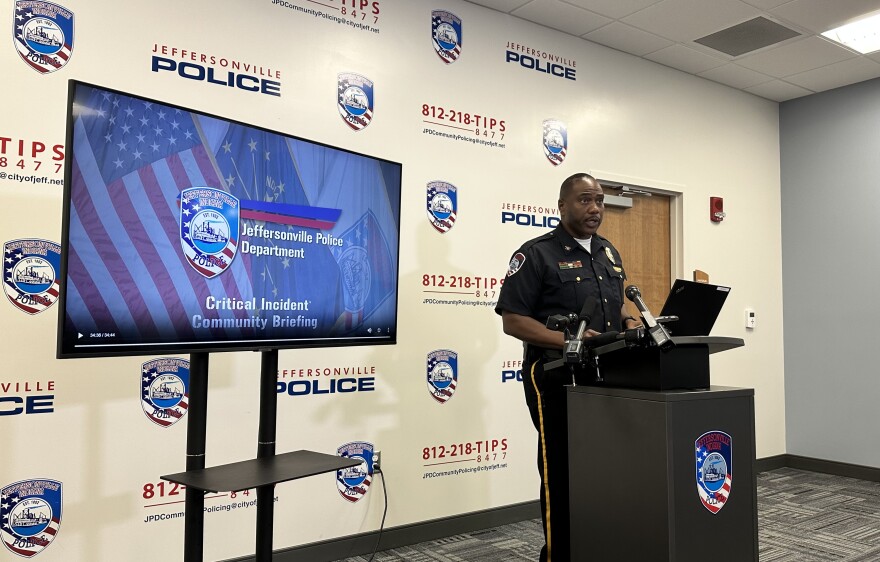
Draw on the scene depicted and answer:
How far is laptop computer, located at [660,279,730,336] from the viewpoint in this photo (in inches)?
83.4

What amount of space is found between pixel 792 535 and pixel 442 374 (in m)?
1.95

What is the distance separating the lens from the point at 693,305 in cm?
216

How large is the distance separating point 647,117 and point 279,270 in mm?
3272

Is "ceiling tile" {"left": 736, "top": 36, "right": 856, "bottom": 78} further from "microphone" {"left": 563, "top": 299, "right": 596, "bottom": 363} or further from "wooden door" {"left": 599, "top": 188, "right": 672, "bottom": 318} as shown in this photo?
"microphone" {"left": 563, "top": 299, "right": 596, "bottom": 363}

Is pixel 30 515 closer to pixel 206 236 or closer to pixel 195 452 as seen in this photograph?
pixel 195 452

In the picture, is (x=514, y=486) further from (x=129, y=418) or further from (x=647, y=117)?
(x=647, y=117)

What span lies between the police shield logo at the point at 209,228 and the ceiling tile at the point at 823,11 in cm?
329

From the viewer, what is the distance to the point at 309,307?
185 centimetres

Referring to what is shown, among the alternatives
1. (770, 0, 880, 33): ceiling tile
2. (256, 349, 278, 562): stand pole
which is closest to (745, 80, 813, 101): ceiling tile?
(770, 0, 880, 33): ceiling tile

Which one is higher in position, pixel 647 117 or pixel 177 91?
pixel 647 117

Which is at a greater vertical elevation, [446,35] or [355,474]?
[446,35]

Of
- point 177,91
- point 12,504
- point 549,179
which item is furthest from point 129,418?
point 549,179

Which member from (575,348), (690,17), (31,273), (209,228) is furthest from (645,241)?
(31,273)

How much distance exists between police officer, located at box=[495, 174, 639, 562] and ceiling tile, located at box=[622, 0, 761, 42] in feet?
5.30
